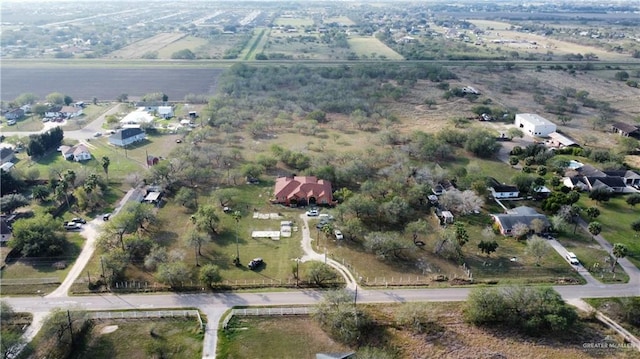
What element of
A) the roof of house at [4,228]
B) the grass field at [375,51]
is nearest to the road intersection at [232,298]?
the roof of house at [4,228]

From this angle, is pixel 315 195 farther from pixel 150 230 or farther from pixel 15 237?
pixel 15 237

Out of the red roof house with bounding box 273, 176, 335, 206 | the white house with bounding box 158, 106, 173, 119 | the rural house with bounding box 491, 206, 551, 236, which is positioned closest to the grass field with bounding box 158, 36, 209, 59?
the white house with bounding box 158, 106, 173, 119

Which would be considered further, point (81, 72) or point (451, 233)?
point (81, 72)

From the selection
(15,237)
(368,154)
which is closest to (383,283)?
(368,154)

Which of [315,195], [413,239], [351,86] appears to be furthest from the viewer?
[351,86]

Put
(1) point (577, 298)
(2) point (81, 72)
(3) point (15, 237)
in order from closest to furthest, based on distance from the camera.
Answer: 1. (1) point (577, 298)
2. (3) point (15, 237)
3. (2) point (81, 72)

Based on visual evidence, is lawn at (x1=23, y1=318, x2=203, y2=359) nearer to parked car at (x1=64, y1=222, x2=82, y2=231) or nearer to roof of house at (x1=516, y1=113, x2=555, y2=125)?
parked car at (x1=64, y1=222, x2=82, y2=231)
